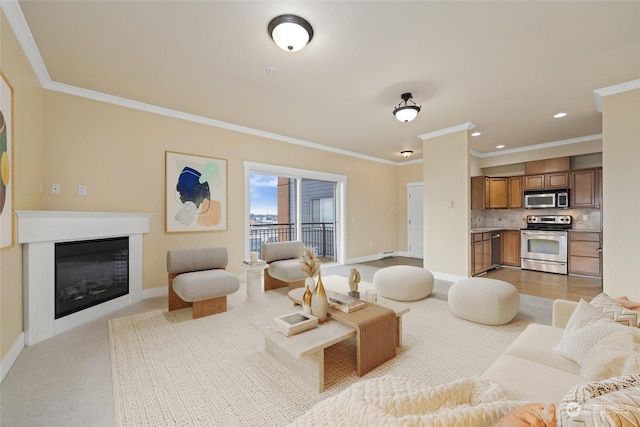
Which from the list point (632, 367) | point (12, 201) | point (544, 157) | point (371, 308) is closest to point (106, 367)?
point (12, 201)

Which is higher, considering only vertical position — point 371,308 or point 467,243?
point 467,243

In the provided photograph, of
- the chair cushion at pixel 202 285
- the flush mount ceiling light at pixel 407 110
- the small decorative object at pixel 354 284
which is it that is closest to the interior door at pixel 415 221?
the flush mount ceiling light at pixel 407 110

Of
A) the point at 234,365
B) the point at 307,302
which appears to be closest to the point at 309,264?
the point at 307,302

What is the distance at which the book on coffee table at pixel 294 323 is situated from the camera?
1908 mm

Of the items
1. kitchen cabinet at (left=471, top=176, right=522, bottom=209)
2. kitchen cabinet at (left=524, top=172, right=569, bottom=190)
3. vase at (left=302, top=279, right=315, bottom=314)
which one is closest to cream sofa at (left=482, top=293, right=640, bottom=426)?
vase at (left=302, top=279, right=315, bottom=314)

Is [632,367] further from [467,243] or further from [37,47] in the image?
[37,47]

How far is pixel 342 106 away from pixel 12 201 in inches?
145

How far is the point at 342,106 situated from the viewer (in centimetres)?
391

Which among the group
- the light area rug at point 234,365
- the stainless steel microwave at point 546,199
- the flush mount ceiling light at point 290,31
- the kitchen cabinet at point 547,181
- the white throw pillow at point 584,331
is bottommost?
the light area rug at point 234,365

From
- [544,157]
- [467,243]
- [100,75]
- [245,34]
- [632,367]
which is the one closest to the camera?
[632,367]

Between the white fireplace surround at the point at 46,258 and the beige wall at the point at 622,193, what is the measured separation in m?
6.24

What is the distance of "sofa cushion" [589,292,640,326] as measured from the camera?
4.69 feet

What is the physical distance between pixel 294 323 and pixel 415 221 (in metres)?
6.38

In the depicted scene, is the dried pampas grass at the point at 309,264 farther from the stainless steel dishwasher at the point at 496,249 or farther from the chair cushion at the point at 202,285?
the stainless steel dishwasher at the point at 496,249
